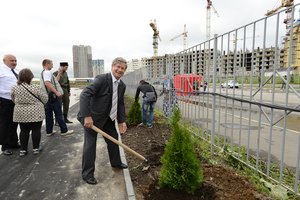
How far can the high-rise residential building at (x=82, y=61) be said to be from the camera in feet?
247

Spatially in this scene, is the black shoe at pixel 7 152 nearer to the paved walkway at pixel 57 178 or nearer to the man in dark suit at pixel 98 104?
the paved walkway at pixel 57 178

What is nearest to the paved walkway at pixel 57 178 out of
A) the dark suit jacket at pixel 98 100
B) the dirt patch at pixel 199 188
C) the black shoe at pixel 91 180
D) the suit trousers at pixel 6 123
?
the black shoe at pixel 91 180

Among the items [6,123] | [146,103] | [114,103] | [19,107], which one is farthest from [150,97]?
[6,123]

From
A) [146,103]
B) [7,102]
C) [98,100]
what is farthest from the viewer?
[146,103]

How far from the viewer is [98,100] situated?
3676 mm

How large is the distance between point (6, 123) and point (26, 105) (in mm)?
818

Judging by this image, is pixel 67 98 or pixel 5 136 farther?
pixel 67 98

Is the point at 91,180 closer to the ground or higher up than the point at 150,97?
closer to the ground

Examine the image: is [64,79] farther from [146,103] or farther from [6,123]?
[6,123]

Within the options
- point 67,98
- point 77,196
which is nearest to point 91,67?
point 67,98

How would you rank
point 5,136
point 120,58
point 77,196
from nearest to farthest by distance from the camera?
point 77,196 < point 120,58 < point 5,136

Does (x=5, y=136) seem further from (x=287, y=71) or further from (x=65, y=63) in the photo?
(x=287, y=71)

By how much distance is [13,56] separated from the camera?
5164 mm

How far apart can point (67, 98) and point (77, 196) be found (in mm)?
5069
